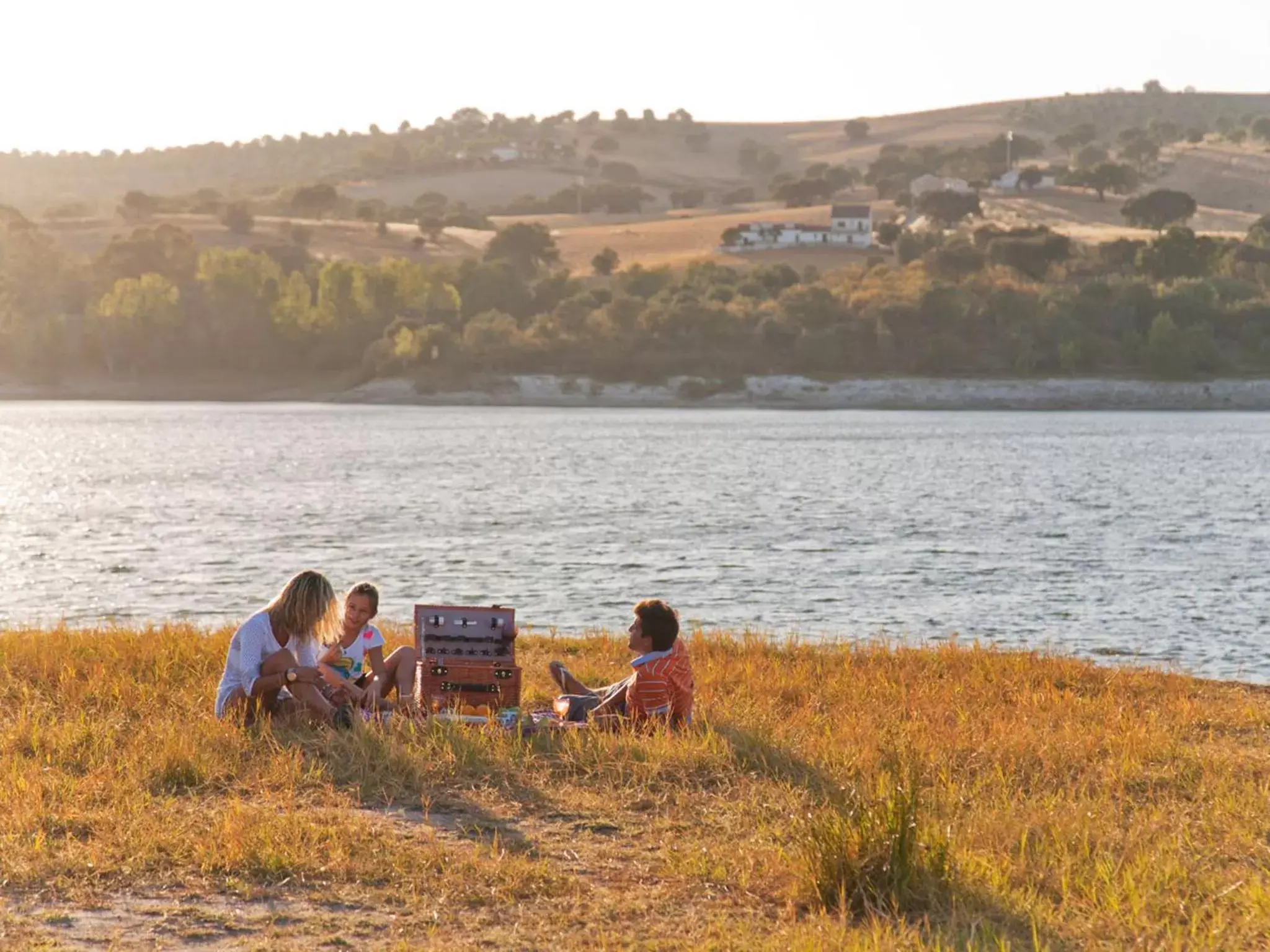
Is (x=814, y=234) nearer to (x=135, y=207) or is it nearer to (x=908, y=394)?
(x=908, y=394)

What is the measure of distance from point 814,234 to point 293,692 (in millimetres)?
143299

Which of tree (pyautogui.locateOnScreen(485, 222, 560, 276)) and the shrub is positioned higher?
tree (pyautogui.locateOnScreen(485, 222, 560, 276))

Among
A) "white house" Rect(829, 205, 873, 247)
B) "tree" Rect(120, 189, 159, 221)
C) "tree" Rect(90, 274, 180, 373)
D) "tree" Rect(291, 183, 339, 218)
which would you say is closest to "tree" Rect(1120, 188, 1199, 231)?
"white house" Rect(829, 205, 873, 247)

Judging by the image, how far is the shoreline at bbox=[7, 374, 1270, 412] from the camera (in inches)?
4294

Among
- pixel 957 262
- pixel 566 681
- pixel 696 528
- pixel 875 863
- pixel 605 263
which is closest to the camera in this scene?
pixel 875 863

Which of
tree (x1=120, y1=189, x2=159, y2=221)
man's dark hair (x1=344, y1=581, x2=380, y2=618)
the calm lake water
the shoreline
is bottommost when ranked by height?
the shoreline

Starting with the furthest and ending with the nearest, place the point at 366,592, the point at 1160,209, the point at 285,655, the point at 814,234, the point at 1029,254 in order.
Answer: the point at 814,234, the point at 1160,209, the point at 1029,254, the point at 366,592, the point at 285,655

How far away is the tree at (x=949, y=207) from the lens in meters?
148

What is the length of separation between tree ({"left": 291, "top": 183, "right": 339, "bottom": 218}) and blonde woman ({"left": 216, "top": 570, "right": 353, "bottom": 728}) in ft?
598

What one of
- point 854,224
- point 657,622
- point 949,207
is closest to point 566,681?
point 657,622

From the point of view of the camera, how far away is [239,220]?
159 metres

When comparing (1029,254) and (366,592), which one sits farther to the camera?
(1029,254)

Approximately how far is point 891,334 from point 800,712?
10106cm

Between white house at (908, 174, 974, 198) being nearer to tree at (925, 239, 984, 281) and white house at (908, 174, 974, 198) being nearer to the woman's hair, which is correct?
tree at (925, 239, 984, 281)
